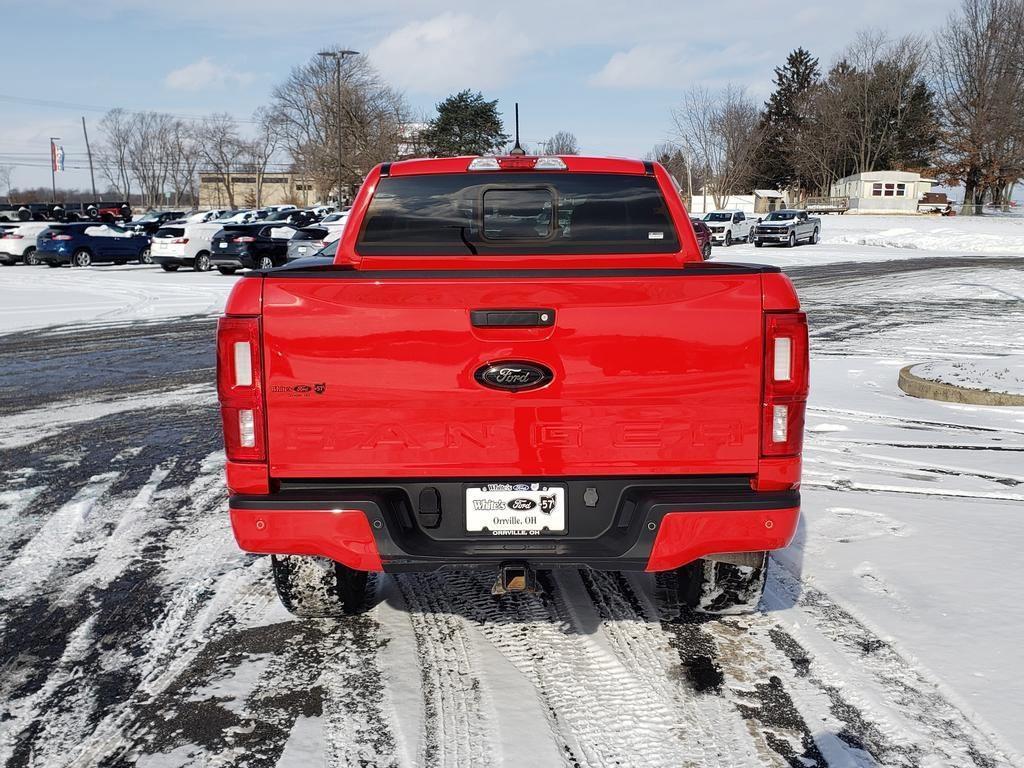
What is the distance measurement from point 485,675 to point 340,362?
1.36 metres

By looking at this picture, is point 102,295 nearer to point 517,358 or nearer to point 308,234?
point 308,234

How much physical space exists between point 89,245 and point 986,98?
5817 centimetres

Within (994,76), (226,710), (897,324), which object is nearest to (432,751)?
(226,710)

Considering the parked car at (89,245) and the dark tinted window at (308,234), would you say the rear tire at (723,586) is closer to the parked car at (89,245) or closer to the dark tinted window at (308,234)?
the dark tinted window at (308,234)

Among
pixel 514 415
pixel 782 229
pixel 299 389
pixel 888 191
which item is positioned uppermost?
pixel 888 191

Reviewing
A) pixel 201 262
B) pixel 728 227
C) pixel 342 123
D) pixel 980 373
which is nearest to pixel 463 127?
pixel 342 123

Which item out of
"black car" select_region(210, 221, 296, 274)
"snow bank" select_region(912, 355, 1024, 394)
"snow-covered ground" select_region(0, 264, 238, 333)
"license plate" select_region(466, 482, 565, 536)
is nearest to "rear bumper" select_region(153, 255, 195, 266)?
"snow-covered ground" select_region(0, 264, 238, 333)

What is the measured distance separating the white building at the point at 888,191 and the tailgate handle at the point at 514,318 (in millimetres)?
78397

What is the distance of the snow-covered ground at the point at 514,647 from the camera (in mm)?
3168

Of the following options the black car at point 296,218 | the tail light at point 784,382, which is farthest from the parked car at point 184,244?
the tail light at point 784,382

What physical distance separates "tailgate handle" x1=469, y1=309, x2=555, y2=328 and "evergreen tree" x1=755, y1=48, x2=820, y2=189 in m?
92.0

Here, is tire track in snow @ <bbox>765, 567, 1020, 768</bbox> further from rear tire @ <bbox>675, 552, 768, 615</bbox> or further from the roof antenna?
the roof antenna

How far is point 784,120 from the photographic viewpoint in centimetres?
9250

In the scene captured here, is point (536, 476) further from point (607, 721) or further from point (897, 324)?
point (897, 324)
